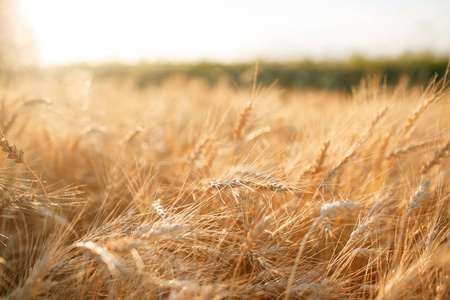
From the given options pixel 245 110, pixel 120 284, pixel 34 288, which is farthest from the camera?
pixel 245 110

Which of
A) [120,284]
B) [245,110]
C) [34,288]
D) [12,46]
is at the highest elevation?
[12,46]

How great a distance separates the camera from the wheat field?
957 mm

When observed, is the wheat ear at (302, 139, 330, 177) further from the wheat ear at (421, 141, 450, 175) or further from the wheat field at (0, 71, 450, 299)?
the wheat ear at (421, 141, 450, 175)

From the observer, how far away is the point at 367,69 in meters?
9.19

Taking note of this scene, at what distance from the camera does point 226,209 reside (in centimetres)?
133

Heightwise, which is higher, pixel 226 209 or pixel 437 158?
pixel 437 158

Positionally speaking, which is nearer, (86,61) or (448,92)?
(448,92)

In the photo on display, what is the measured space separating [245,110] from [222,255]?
0.83 metres

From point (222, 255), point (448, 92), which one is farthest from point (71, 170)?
point (448, 92)

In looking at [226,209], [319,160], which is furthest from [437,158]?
[226,209]

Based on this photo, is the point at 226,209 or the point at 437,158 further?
the point at 437,158

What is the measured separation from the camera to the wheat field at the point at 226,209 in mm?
957

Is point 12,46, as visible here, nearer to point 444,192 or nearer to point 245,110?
point 245,110

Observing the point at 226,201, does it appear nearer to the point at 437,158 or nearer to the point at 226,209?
the point at 226,209
